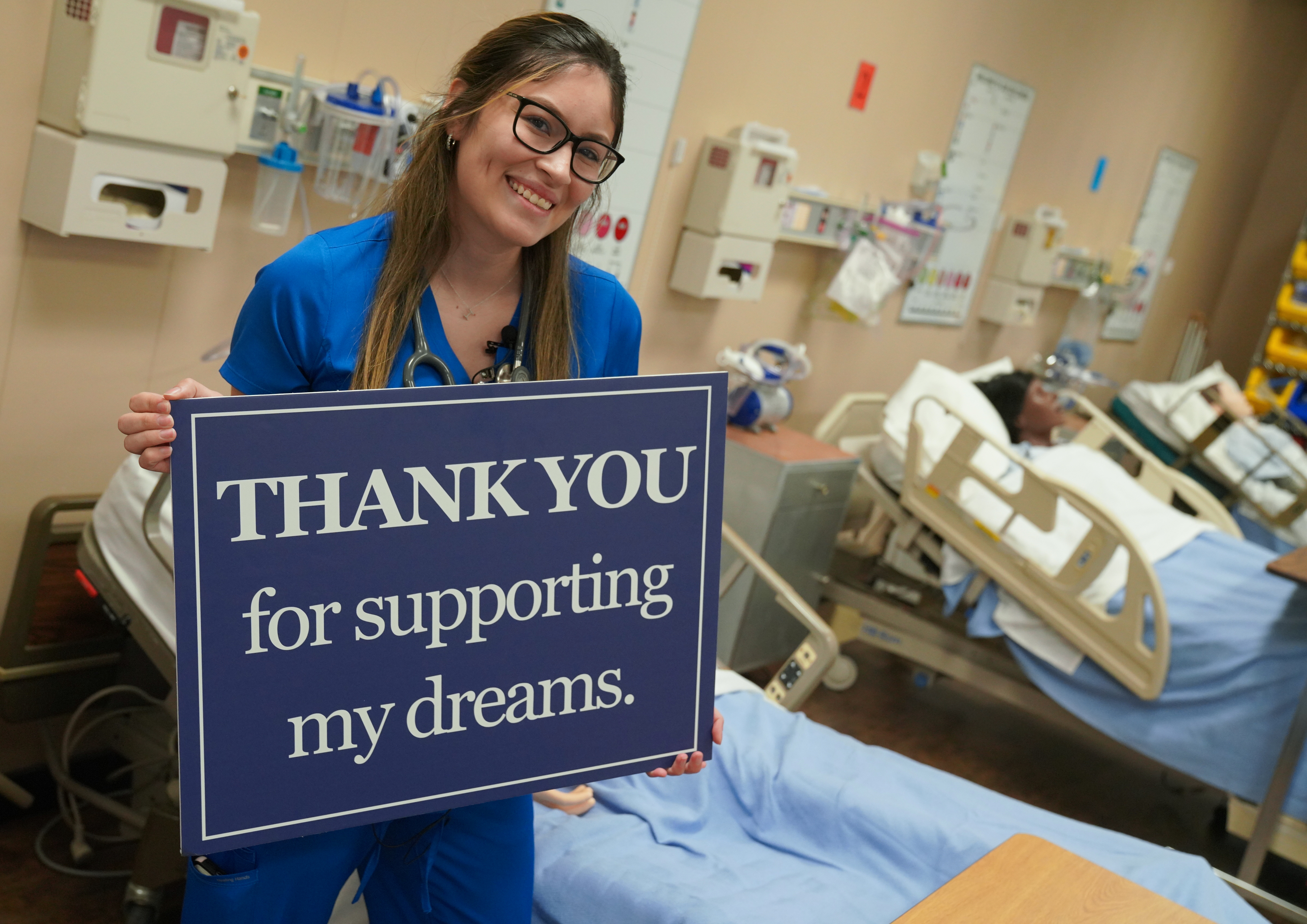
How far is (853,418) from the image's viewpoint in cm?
446

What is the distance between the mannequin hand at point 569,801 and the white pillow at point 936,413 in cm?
196

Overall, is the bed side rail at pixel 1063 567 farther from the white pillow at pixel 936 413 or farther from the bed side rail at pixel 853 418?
the bed side rail at pixel 853 418

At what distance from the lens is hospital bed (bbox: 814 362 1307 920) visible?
10.5 ft

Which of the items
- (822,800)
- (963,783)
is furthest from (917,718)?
(822,800)

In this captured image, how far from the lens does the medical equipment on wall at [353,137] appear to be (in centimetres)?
248

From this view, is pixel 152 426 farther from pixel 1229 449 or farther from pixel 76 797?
pixel 1229 449

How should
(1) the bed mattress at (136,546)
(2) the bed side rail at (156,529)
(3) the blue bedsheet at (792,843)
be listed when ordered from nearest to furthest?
(3) the blue bedsheet at (792,843)
(2) the bed side rail at (156,529)
(1) the bed mattress at (136,546)

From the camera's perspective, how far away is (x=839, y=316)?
4.53 metres

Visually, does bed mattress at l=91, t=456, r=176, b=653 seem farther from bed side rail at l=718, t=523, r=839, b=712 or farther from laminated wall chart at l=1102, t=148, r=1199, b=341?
laminated wall chart at l=1102, t=148, r=1199, b=341

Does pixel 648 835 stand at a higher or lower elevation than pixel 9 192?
lower

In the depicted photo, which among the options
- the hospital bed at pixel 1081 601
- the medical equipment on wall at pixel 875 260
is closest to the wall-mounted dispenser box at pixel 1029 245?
the medical equipment on wall at pixel 875 260

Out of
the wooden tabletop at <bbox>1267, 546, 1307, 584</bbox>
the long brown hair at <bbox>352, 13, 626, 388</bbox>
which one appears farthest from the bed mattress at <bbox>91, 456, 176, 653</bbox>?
the wooden tabletop at <bbox>1267, 546, 1307, 584</bbox>

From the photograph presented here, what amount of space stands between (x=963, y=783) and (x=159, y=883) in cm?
157

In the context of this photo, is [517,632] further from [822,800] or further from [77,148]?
[77,148]
